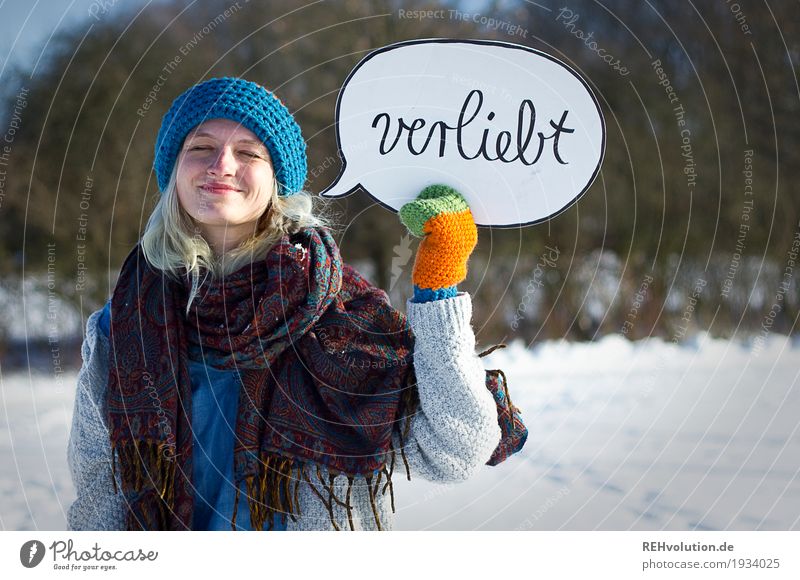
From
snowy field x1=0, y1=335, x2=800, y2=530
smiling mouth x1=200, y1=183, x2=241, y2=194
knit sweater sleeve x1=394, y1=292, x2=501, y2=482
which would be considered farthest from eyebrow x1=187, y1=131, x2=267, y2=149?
snowy field x1=0, y1=335, x2=800, y2=530

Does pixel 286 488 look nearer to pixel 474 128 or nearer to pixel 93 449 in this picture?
pixel 93 449

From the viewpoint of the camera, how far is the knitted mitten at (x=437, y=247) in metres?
1.70

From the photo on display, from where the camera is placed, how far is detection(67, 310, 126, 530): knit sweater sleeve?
1.80 metres

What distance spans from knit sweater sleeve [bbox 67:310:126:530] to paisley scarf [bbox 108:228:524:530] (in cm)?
5

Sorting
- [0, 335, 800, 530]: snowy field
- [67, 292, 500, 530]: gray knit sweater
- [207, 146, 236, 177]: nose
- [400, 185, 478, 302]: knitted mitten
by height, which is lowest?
[0, 335, 800, 530]: snowy field

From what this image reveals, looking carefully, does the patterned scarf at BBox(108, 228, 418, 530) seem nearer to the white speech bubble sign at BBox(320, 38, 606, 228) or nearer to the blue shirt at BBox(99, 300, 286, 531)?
the blue shirt at BBox(99, 300, 286, 531)

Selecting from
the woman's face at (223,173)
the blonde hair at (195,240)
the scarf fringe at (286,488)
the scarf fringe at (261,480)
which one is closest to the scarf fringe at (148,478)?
the scarf fringe at (261,480)

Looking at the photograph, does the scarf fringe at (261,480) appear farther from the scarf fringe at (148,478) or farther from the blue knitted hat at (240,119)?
the blue knitted hat at (240,119)

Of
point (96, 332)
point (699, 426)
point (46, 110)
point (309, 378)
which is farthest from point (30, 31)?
point (699, 426)

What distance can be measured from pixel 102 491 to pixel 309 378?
0.53 metres

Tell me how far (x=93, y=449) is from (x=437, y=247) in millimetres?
878

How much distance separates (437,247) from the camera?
1689mm

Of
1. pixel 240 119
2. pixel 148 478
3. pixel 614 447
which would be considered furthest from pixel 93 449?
pixel 614 447
